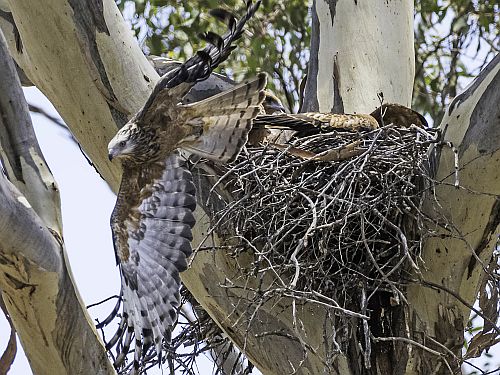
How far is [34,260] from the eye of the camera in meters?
2.99

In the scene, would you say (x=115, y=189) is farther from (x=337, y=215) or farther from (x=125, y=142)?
(x=337, y=215)

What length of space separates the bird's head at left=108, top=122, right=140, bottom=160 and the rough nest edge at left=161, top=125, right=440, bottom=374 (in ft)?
1.12

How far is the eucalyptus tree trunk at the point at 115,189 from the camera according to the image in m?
3.14

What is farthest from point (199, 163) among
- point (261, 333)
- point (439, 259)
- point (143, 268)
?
point (439, 259)

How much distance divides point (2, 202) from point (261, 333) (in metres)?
1.23

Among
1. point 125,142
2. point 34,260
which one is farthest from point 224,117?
point 34,260

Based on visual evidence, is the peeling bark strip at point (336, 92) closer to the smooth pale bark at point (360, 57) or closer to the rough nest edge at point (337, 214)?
the smooth pale bark at point (360, 57)

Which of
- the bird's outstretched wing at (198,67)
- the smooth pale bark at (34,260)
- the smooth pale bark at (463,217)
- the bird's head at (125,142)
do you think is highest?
the bird's outstretched wing at (198,67)

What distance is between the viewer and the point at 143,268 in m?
3.85

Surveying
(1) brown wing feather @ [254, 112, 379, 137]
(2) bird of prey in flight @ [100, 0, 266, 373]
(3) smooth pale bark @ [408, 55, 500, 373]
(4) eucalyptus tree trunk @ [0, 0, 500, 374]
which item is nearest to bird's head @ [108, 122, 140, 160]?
(2) bird of prey in flight @ [100, 0, 266, 373]

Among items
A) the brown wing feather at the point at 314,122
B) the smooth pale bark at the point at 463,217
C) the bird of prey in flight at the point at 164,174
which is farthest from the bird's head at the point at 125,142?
the smooth pale bark at the point at 463,217

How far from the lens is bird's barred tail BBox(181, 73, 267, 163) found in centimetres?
396

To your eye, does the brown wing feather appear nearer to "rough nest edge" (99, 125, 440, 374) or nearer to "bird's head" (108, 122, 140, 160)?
"rough nest edge" (99, 125, 440, 374)

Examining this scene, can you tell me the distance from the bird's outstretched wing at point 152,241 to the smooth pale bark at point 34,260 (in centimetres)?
47
